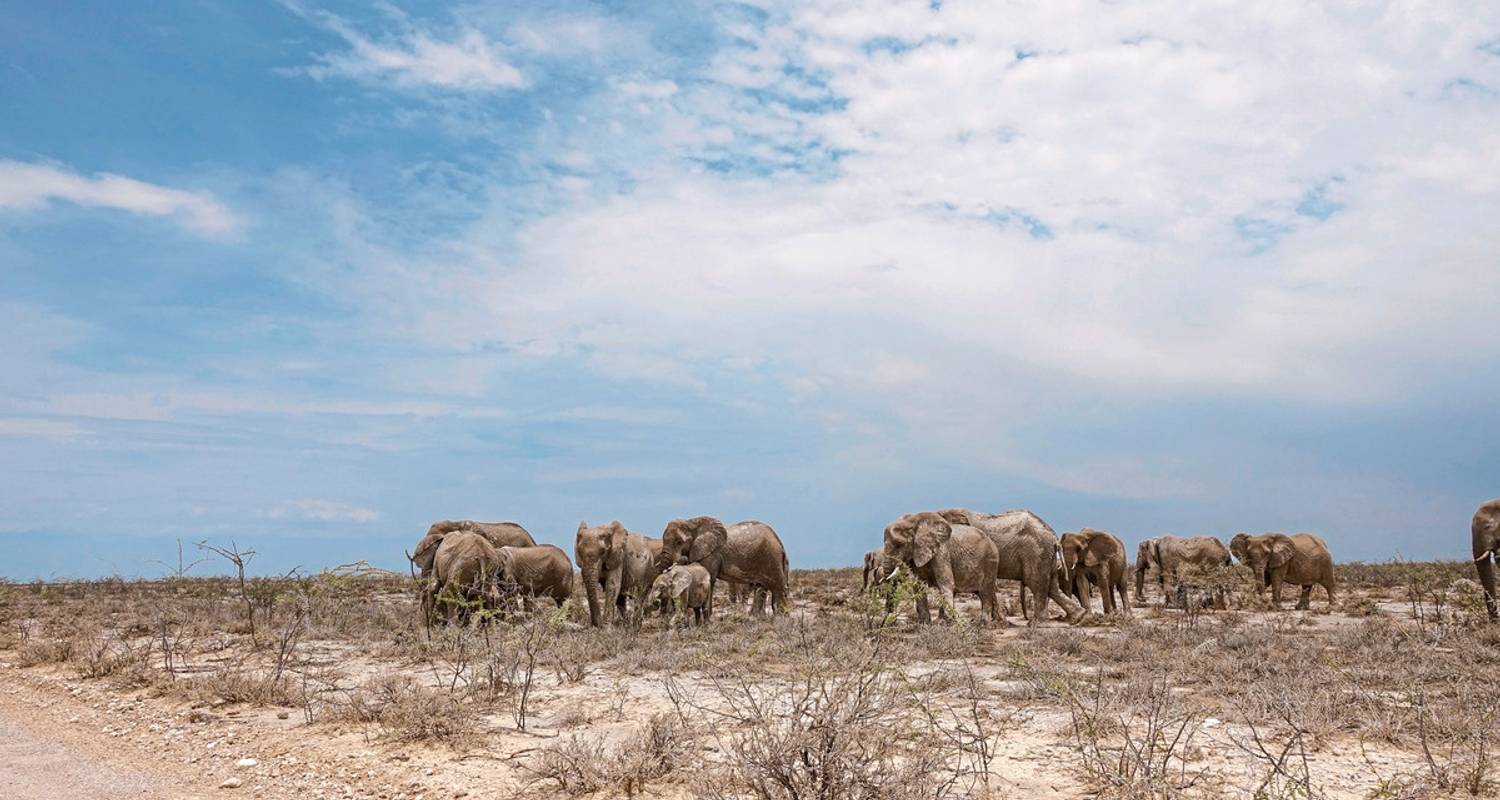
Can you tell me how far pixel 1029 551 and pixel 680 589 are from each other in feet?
23.0

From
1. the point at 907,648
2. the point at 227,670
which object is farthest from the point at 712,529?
the point at 227,670

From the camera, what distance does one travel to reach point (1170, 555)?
85.6 feet

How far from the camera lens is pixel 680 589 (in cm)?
1739

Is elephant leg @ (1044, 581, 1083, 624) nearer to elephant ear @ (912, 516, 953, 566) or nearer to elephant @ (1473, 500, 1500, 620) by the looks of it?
elephant ear @ (912, 516, 953, 566)

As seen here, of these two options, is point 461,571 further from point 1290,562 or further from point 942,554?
point 1290,562

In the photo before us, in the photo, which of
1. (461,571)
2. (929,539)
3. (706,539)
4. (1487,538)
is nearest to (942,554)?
(929,539)

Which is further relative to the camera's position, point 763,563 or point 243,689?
point 763,563

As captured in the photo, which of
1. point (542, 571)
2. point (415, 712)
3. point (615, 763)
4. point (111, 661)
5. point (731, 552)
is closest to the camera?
point (615, 763)

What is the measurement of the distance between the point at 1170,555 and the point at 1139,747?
794 inches

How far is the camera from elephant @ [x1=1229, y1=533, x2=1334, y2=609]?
77.7 feet

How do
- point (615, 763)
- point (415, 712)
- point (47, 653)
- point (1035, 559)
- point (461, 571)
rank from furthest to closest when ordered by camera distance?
point (1035, 559) → point (461, 571) → point (47, 653) → point (415, 712) → point (615, 763)

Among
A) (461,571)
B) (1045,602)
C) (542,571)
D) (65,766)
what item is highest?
(461,571)

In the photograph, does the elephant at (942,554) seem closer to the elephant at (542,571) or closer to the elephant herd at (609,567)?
the elephant herd at (609,567)

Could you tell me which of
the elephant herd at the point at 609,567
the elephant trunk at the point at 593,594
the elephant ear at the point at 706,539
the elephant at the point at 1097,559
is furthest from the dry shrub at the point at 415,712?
the elephant at the point at 1097,559
